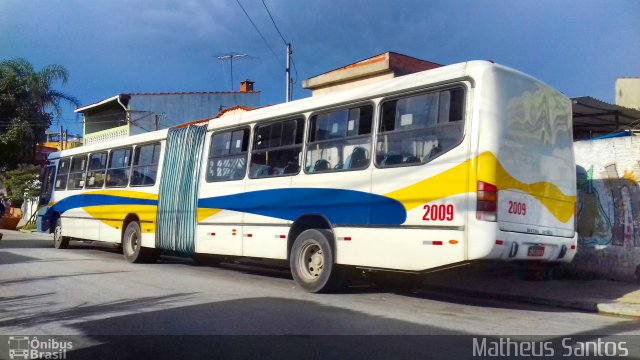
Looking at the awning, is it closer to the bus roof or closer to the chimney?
the bus roof

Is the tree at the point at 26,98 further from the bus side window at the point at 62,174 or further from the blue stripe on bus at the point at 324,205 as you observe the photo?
the blue stripe on bus at the point at 324,205

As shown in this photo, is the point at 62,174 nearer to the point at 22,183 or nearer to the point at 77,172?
the point at 77,172

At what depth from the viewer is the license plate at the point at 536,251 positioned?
22.3 ft

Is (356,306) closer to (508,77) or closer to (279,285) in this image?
(279,285)

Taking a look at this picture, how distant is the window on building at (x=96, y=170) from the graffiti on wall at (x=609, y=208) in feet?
36.8

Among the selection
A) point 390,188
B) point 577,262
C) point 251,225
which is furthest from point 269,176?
point 577,262

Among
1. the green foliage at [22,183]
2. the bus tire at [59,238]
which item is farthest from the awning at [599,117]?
the green foliage at [22,183]

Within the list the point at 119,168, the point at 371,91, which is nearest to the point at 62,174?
the point at 119,168

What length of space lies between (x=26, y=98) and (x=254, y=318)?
94.3 feet

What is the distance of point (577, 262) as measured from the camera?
33.5 feet

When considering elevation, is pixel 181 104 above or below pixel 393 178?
above

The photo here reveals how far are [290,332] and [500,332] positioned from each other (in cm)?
218

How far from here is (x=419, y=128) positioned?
277 inches

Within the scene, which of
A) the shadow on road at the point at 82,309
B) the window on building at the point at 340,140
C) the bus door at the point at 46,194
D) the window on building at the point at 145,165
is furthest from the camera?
the bus door at the point at 46,194
